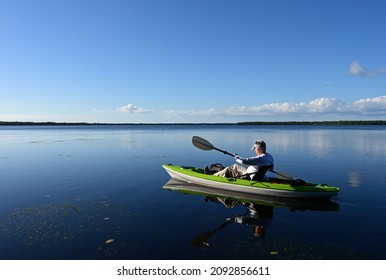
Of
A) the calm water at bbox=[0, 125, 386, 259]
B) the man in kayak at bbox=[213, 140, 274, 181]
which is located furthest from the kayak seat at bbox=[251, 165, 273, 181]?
the calm water at bbox=[0, 125, 386, 259]

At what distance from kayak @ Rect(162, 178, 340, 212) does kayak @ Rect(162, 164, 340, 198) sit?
0.49 feet

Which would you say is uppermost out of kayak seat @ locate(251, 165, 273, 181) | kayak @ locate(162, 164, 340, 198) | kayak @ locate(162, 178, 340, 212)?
kayak seat @ locate(251, 165, 273, 181)

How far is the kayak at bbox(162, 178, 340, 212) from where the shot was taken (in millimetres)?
10141

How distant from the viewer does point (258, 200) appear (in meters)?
10.9

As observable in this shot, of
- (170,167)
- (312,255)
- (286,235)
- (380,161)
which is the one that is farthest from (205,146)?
(380,161)

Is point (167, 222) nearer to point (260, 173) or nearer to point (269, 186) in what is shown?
point (269, 186)

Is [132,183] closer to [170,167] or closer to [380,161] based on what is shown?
[170,167]

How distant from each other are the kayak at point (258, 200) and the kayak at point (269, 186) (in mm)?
150

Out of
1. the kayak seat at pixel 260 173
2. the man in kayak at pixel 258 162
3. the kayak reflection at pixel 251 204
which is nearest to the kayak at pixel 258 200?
the kayak reflection at pixel 251 204

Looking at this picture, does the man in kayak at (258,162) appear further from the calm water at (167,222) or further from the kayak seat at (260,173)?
the calm water at (167,222)

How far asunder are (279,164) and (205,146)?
6.68 m

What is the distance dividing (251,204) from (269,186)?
1041 millimetres

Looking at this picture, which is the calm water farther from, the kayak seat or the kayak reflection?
the kayak seat
